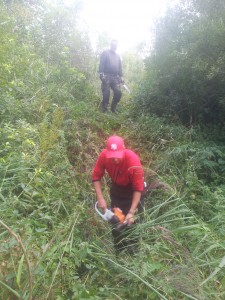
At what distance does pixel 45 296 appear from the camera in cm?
221

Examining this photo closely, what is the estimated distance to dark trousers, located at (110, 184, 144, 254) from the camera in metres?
3.32

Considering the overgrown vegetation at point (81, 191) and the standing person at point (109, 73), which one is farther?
the standing person at point (109, 73)

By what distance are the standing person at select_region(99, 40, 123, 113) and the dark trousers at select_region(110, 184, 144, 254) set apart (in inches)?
162

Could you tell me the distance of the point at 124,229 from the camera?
3.41m

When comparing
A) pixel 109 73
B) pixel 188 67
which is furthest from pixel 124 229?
pixel 109 73

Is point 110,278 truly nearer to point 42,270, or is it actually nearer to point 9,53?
point 42,270

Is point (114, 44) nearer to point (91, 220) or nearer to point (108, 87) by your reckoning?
point (108, 87)

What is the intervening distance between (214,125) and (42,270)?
19.1 feet

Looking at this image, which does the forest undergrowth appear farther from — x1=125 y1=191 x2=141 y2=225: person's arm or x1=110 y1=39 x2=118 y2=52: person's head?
x1=110 y1=39 x2=118 y2=52: person's head

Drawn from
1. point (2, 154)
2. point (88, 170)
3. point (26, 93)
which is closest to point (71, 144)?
point (88, 170)

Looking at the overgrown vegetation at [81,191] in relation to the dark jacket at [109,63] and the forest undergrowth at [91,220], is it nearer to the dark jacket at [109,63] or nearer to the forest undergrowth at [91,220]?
the forest undergrowth at [91,220]

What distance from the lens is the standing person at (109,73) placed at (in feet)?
25.4

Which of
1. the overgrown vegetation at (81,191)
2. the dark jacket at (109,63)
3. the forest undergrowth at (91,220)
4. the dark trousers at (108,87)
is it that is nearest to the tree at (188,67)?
the overgrown vegetation at (81,191)

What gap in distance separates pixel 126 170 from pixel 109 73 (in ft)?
15.3
